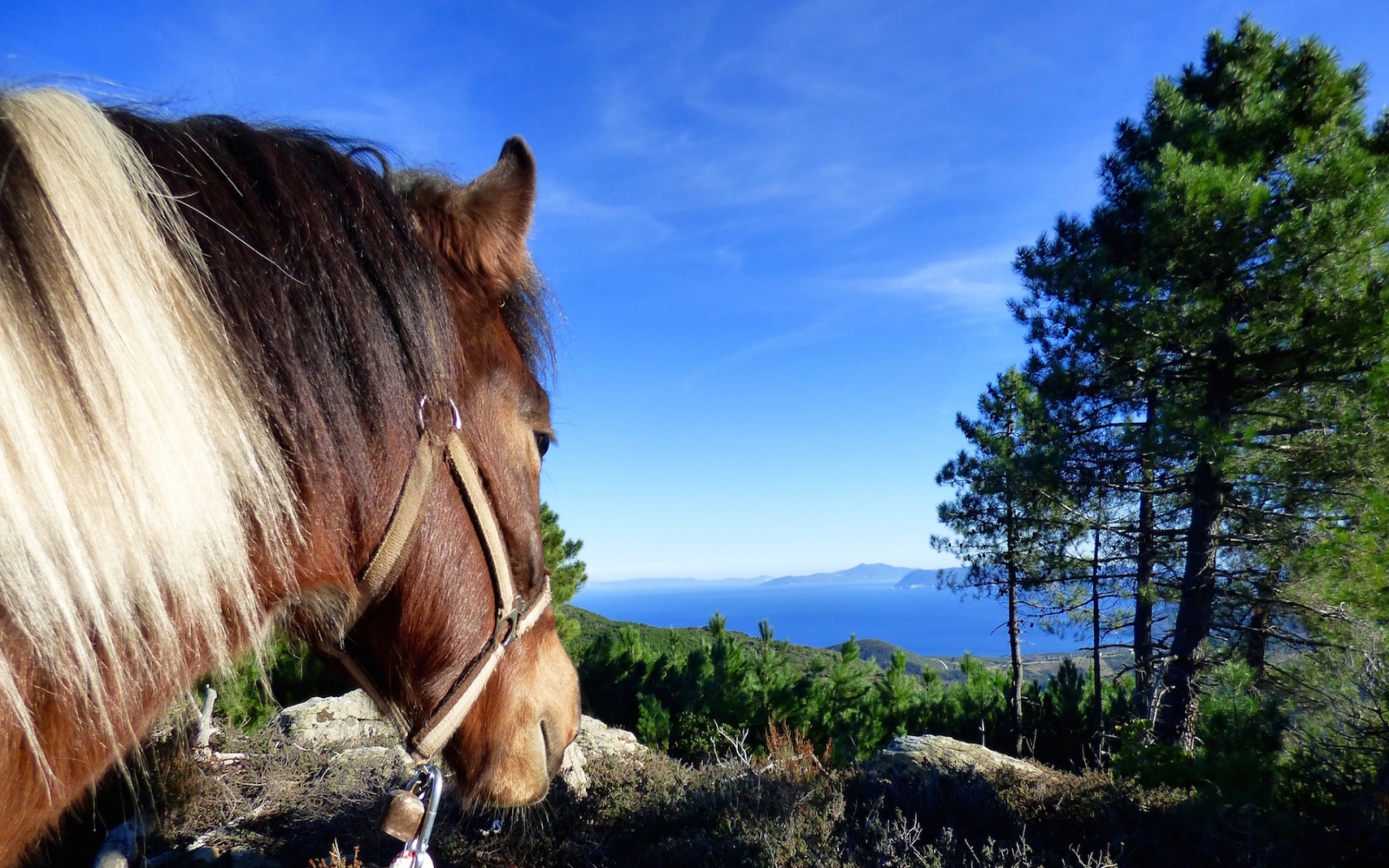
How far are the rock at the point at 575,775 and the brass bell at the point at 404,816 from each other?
3.64m

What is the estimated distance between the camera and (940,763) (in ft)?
15.1

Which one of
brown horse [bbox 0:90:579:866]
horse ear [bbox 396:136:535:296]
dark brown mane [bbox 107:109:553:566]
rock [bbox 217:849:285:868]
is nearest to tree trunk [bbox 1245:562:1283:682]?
brown horse [bbox 0:90:579:866]

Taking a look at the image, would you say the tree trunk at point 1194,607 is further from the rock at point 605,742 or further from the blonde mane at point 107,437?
the blonde mane at point 107,437

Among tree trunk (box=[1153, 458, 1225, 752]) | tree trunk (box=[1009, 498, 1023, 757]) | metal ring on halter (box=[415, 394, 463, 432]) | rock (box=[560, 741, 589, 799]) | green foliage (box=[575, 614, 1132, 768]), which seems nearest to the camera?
metal ring on halter (box=[415, 394, 463, 432])

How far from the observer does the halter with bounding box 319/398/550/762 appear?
0.92 meters

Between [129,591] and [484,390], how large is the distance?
48 centimetres

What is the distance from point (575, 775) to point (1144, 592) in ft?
17.2

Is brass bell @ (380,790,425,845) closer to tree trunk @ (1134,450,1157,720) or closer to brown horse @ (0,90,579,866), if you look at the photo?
brown horse @ (0,90,579,866)

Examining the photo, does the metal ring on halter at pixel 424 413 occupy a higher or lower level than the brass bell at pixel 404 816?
higher

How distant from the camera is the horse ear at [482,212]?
3.37ft

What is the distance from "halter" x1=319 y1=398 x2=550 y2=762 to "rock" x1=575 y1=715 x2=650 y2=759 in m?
4.66

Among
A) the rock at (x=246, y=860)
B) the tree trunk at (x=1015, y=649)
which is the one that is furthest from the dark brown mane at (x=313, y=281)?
the tree trunk at (x=1015, y=649)

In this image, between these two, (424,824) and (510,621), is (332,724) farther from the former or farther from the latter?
(510,621)

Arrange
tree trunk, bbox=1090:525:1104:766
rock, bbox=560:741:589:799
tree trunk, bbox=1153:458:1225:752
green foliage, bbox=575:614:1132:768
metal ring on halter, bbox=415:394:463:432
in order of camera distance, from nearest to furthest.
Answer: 1. metal ring on halter, bbox=415:394:463:432
2. rock, bbox=560:741:589:799
3. tree trunk, bbox=1153:458:1225:752
4. tree trunk, bbox=1090:525:1104:766
5. green foliage, bbox=575:614:1132:768
